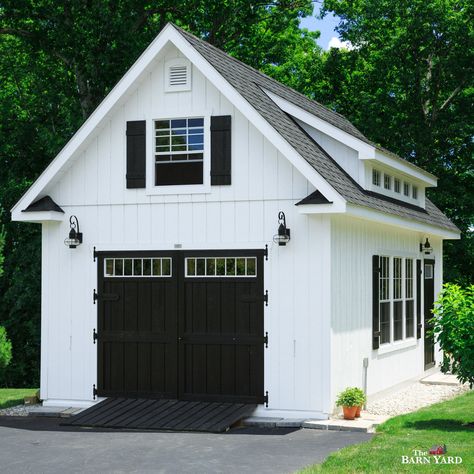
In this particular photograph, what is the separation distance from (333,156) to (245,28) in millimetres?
14392

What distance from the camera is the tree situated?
2877cm

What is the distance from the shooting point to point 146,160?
14406mm

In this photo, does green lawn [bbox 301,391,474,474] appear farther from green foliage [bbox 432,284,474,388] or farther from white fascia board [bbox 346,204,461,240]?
white fascia board [bbox 346,204,461,240]

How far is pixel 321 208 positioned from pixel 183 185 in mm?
2574

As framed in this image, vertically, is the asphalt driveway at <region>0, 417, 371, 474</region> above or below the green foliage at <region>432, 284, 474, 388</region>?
below

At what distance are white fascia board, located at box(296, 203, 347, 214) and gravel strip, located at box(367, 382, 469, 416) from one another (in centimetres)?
341

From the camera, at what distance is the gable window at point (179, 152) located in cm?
1424

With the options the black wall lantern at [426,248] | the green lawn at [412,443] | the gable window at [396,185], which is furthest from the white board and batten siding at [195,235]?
the black wall lantern at [426,248]

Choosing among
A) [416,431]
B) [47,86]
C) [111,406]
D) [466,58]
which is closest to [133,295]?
[111,406]

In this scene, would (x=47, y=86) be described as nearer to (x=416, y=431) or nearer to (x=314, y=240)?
(x=314, y=240)

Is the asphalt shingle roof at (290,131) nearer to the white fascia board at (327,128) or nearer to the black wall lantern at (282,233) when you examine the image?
the white fascia board at (327,128)

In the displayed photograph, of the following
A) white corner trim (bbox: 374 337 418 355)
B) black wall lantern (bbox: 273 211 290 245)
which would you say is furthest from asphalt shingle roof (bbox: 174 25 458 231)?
white corner trim (bbox: 374 337 418 355)

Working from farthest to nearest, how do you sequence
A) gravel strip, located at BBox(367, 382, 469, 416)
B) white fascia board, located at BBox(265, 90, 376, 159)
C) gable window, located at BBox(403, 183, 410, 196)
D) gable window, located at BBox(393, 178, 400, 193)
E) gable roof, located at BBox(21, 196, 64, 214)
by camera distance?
gable window, located at BBox(403, 183, 410, 196), gable window, located at BBox(393, 178, 400, 193), white fascia board, located at BBox(265, 90, 376, 159), gable roof, located at BBox(21, 196, 64, 214), gravel strip, located at BBox(367, 382, 469, 416)

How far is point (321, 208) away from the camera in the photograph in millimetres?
12836
